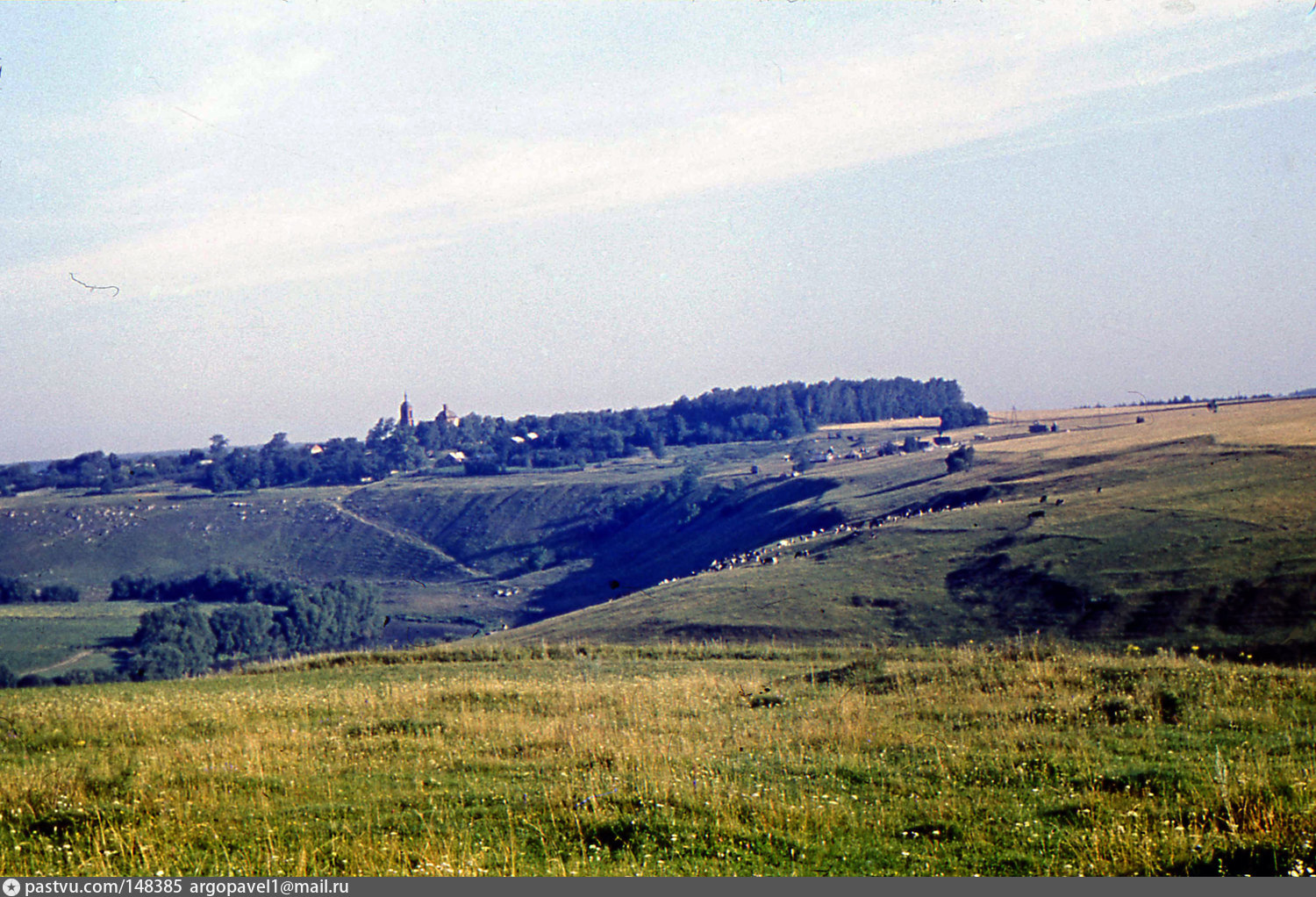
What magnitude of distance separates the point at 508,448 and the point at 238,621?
100 m

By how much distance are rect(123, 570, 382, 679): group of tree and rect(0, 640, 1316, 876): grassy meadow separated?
52.4m

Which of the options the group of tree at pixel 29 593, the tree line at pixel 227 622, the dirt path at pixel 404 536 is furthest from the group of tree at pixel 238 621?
the dirt path at pixel 404 536

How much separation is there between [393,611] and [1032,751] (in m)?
88.8

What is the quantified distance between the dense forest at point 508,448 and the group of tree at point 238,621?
5144cm

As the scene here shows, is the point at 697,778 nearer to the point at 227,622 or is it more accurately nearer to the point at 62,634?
the point at 227,622

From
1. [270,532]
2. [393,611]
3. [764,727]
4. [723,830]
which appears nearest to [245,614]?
[393,611]

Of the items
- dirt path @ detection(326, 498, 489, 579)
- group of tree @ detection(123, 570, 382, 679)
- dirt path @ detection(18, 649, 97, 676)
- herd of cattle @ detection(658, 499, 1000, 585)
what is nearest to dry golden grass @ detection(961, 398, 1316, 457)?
herd of cattle @ detection(658, 499, 1000, 585)

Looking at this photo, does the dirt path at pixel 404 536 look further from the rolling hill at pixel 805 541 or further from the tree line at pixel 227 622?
the tree line at pixel 227 622

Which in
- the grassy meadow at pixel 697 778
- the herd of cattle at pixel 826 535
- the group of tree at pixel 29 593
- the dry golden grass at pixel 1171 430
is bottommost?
the group of tree at pixel 29 593

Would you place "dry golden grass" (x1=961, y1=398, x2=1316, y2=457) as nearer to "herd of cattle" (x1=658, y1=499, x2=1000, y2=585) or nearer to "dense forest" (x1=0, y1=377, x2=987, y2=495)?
"herd of cattle" (x1=658, y1=499, x2=1000, y2=585)

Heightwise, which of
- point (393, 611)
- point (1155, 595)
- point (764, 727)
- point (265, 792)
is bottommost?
point (393, 611)

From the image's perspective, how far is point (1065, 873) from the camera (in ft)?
24.7

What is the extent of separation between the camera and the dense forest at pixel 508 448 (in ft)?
513

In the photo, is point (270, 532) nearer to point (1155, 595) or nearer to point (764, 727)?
point (1155, 595)
